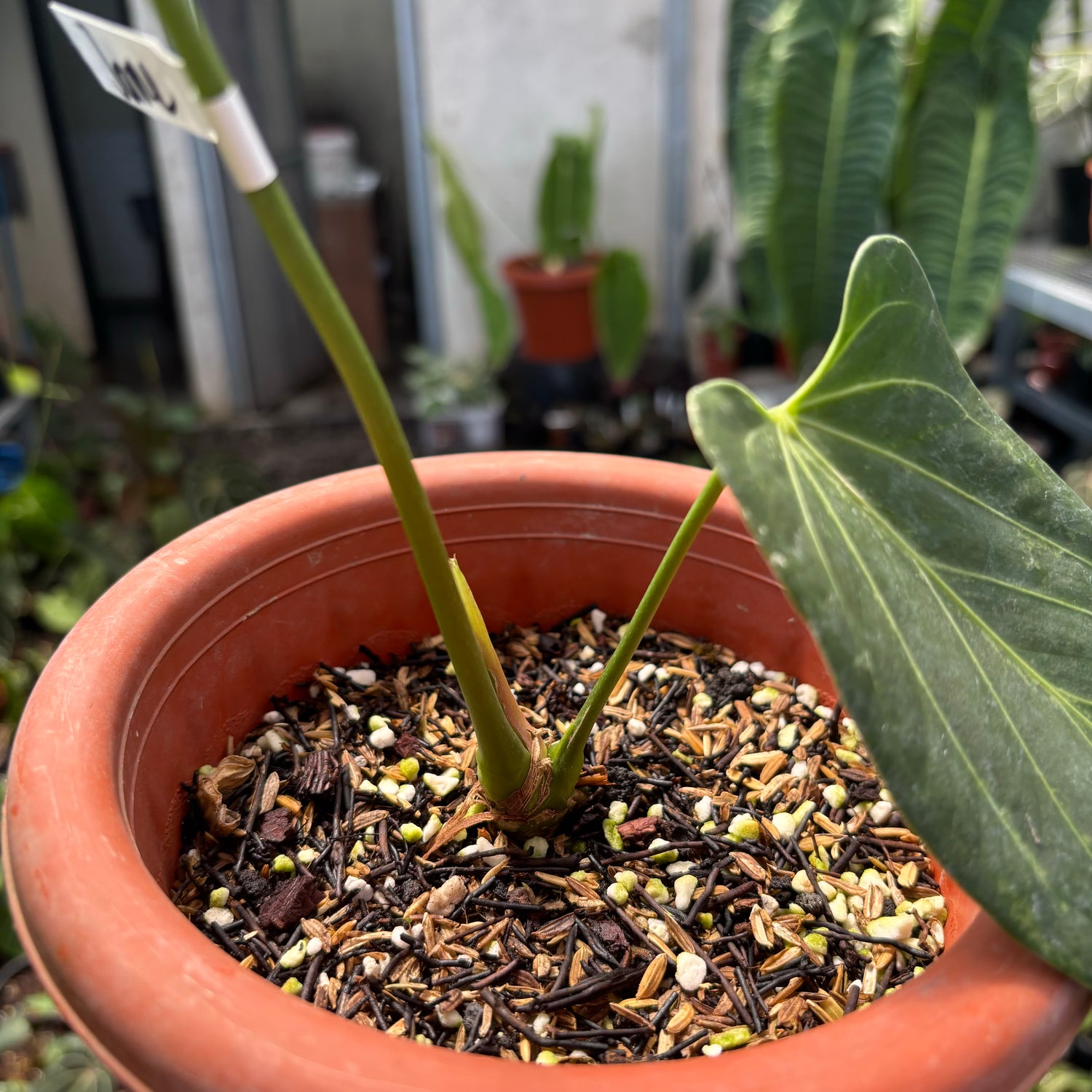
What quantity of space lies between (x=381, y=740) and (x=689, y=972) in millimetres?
262

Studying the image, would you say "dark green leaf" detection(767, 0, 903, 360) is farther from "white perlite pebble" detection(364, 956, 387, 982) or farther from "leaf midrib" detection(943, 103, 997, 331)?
"white perlite pebble" detection(364, 956, 387, 982)

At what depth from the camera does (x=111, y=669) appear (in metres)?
0.54

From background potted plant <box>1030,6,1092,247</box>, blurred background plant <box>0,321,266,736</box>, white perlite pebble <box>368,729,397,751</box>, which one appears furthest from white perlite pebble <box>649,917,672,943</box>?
background potted plant <box>1030,6,1092,247</box>

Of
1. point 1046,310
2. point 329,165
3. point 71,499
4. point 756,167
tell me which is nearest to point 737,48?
point 756,167

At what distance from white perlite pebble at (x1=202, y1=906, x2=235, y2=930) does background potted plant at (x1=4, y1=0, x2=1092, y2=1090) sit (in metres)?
0.04

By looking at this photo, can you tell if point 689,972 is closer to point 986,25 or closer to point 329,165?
point 986,25

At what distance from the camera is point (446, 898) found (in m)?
0.55

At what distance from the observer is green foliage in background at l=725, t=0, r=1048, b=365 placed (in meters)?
1.57

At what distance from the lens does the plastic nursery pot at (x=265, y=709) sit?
36 centimetres

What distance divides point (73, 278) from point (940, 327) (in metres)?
2.47

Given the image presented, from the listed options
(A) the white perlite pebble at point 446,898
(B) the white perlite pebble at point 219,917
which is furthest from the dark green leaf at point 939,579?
(B) the white perlite pebble at point 219,917

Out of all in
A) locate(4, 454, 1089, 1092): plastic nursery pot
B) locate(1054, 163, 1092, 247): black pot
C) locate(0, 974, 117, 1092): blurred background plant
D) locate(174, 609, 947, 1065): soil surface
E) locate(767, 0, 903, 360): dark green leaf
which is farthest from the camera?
A: locate(1054, 163, 1092, 247): black pot

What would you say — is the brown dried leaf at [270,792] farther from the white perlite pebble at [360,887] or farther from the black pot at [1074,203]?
the black pot at [1074,203]

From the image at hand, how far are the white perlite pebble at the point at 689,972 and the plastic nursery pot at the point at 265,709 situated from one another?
0.14 meters
